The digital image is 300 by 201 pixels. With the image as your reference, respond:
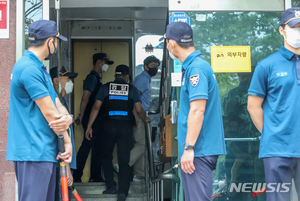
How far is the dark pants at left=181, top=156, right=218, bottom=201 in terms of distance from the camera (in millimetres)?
2510

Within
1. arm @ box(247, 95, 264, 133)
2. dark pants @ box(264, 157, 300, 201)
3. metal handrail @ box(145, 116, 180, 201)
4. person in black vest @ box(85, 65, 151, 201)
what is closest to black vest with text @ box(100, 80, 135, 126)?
person in black vest @ box(85, 65, 151, 201)

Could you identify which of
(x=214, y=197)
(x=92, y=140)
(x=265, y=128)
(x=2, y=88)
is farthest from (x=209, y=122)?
(x=92, y=140)

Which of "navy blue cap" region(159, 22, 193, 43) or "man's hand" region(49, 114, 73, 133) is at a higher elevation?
"navy blue cap" region(159, 22, 193, 43)

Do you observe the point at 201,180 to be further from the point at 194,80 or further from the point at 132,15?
the point at 132,15

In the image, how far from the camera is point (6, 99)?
3518 mm

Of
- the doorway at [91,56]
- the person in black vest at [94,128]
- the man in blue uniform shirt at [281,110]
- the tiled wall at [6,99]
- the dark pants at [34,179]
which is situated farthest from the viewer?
the doorway at [91,56]

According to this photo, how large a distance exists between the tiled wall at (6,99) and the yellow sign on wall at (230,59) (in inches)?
79.2

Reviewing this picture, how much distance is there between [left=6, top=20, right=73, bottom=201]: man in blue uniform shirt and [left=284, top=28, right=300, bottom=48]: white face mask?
1801mm

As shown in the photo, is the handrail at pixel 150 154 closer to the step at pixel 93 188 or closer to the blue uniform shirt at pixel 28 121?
the step at pixel 93 188

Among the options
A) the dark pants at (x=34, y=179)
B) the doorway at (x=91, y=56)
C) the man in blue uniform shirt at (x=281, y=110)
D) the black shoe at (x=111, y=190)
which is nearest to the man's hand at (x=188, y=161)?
the man in blue uniform shirt at (x=281, y=110)

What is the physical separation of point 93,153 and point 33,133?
3.51 metres

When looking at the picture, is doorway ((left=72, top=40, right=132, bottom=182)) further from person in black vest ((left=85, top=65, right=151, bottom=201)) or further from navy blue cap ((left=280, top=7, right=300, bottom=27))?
navy blue cap ((left=280, top=7, right=300, bottom=27))

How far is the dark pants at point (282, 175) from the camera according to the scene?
8.42 feet

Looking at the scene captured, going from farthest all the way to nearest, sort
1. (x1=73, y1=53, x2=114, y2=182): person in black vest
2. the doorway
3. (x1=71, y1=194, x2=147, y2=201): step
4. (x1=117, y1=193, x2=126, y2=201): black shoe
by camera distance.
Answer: the doorway → (x1=73, y1=53, x2=114, y2=182): person in black vest → (x1=71, y1=194, x2=147, y2=201): step → (x1=117, y1=193, x2=126, y2=201): black shoe
